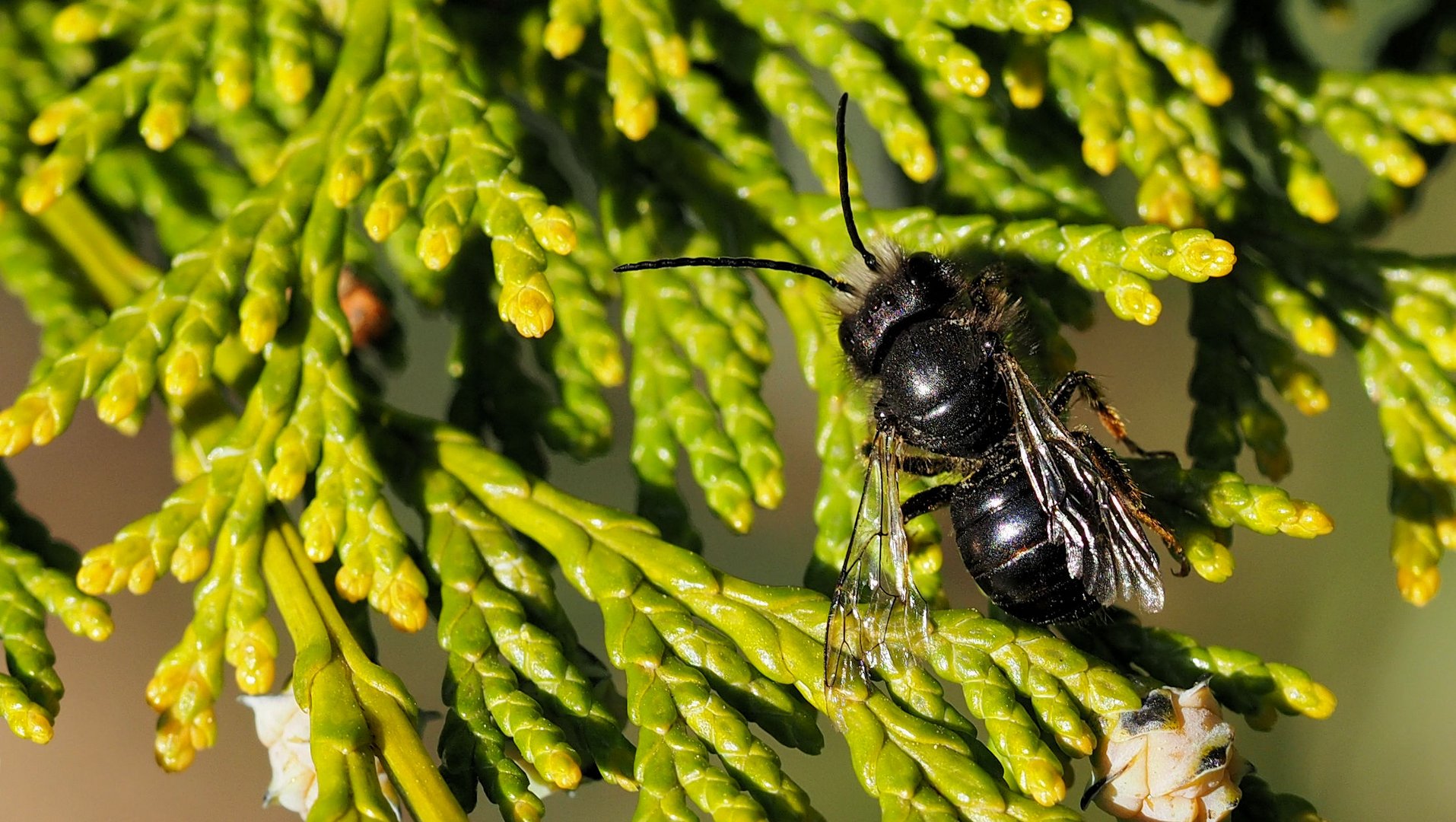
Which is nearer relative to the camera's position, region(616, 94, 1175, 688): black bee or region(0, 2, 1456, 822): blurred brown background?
region(616, 94, 1175, 688): black bee

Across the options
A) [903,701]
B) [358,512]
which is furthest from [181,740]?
[903,701]

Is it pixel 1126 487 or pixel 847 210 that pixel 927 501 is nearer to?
pixel 1126 487

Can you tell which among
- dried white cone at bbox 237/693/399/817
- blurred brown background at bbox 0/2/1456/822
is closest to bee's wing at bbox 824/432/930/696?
dried white cone at bbox 237/693/399/817

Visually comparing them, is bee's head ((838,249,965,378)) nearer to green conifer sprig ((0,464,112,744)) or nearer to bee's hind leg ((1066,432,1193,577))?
bee's hind leg ((1066,432,1193,577))

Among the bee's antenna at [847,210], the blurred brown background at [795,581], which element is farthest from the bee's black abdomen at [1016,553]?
the blurred brown background at [795,581]

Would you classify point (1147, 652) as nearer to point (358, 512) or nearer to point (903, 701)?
point (903, 701)

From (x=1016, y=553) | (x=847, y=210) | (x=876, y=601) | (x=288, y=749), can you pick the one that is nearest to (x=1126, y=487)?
(x=1016, y=553)
